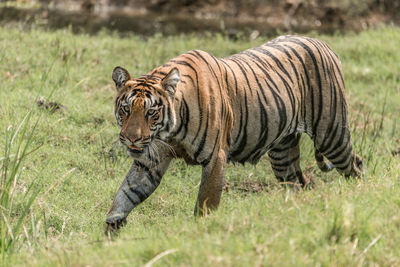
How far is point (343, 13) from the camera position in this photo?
1773cm

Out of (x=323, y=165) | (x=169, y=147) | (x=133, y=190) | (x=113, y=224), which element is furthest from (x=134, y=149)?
(x=323, y=165)

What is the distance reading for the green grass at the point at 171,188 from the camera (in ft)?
10.3

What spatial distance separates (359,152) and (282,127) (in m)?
1.47

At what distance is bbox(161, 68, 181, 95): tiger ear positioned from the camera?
405cm

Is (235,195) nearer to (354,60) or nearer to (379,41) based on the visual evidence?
(354,60)

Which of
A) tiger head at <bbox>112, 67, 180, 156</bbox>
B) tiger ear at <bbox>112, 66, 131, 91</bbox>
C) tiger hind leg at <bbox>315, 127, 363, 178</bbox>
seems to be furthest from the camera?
tiger hind leg at <bbox>315, 127, 363, 178</bbox>

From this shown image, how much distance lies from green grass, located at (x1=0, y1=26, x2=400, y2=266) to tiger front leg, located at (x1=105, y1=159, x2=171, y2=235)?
13 cm

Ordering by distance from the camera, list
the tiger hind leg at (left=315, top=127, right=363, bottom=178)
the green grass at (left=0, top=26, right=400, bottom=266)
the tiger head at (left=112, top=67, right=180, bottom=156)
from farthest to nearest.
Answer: the tiger hind leg at (left=315, top=127, right=363, bottom=178), the tiger head at (left=112, top=67, right=180, bottom=156), the green grass at (left=0, top=26, right=400, bottom=266)

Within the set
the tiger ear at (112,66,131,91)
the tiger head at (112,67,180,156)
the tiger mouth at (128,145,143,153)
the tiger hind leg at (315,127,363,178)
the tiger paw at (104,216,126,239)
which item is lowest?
the tiger paw at (104,216,126,239)

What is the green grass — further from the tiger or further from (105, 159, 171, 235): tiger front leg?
the tiger

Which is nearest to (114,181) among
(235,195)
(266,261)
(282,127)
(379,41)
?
(235,195)

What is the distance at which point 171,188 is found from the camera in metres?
5.70

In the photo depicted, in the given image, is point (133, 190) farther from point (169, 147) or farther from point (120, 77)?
point (120, 77)

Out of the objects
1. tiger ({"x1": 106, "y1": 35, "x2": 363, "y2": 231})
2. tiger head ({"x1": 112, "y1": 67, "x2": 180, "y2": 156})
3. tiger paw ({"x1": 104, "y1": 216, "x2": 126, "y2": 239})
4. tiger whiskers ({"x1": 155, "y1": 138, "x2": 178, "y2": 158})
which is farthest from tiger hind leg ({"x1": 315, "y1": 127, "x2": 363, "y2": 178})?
tiger paw ({"x1": 104, "y1": 216, "x2": 126, "y2": 239})
